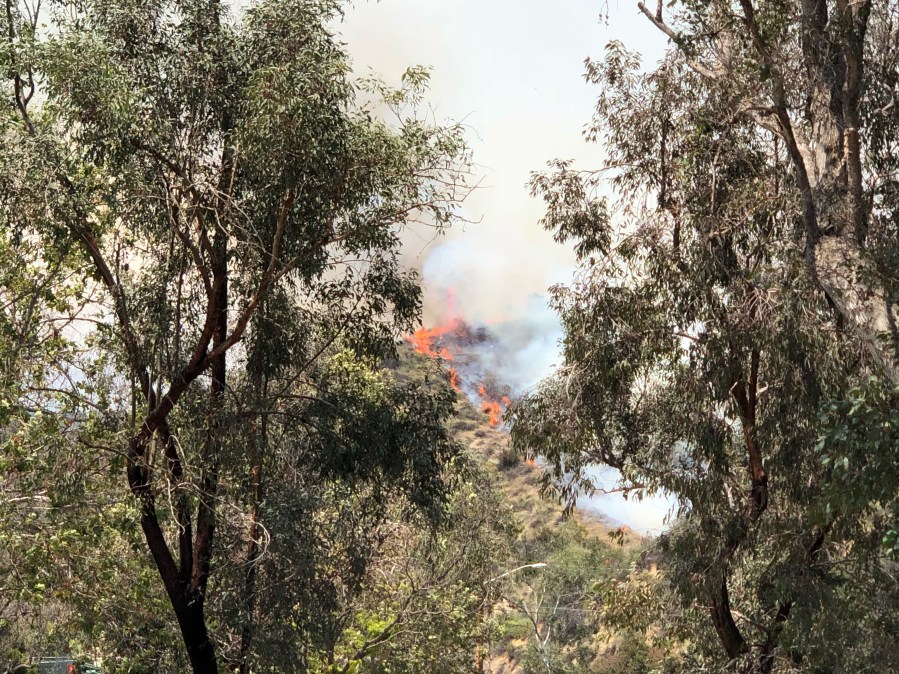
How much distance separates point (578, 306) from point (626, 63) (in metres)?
3.24

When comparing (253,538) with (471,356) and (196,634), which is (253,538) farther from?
(471,356)

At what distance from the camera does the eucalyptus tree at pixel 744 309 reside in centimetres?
907

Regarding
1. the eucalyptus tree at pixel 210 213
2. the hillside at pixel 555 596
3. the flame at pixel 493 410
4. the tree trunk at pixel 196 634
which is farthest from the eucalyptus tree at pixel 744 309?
the flame at pixel 493 410

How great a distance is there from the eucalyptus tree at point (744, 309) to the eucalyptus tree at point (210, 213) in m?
2.24

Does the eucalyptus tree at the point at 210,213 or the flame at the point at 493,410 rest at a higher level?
the flame at the point at 493,410

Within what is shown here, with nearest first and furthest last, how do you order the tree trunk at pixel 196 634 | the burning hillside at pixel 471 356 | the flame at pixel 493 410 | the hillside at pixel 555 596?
the tree trunk at pixel 196 634 → the hillside at pixel 555 596 → the flame at pixel 493 410 → the burning hillside at pixel 471 356

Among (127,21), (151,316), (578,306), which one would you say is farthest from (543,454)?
(127,21)

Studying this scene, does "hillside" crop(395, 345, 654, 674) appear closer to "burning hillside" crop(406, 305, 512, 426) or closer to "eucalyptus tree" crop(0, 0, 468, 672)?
"eucalyptus tree" crop(0, 0, 468, 672)

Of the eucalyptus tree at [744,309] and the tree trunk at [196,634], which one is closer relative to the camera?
the eucalyptus tree at [744,309]

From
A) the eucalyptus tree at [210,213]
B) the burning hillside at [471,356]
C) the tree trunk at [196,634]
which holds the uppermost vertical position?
the burning hillside at [471,356]

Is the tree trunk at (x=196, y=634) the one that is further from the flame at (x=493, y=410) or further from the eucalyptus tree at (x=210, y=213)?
the flame at (x=493, y=410)

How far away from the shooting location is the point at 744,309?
33.0 feet

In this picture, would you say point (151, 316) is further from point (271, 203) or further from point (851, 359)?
point (851, 359)

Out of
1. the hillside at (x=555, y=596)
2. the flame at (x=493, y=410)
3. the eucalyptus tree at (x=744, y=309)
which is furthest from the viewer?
the flame at (x=493, y=410)
